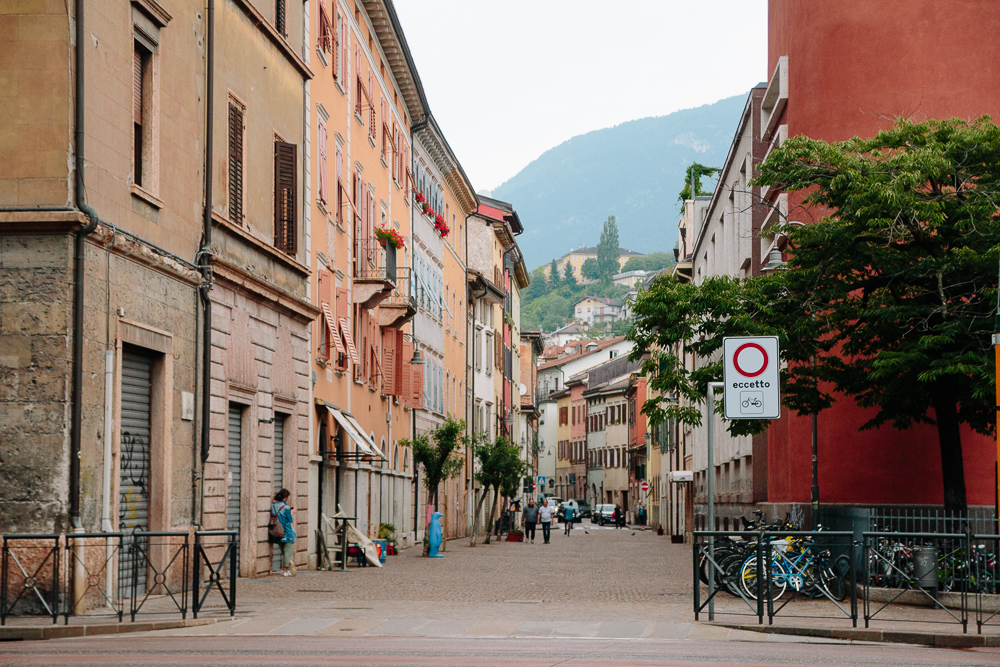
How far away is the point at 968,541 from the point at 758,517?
28.1 ft

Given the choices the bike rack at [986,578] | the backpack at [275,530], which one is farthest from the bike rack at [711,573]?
the backpack at [275,530]

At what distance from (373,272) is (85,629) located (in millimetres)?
23639

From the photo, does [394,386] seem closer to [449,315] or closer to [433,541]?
[433,541]

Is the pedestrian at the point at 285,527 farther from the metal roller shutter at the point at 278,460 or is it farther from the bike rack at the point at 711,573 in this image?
the bike rack at the point at 711,573

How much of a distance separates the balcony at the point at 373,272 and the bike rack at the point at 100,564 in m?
20.7

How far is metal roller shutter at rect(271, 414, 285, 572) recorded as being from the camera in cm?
2608

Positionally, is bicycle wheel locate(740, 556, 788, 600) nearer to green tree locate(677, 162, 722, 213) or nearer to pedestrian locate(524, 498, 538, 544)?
green tree locate(677, 162, 722, 213)

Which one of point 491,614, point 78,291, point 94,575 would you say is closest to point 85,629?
point 94,575

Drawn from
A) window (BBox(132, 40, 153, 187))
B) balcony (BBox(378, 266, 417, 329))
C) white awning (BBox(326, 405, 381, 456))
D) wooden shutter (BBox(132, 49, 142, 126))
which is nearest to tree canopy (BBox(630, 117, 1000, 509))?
window (BBox(132, 40, 153, 187))

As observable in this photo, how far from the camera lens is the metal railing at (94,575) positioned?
14.7 metres

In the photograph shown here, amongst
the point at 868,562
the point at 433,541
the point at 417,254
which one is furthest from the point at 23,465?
the point at 417,254

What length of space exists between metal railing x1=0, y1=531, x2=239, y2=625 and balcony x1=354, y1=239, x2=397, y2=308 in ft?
66.9

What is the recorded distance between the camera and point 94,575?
48.8 ft

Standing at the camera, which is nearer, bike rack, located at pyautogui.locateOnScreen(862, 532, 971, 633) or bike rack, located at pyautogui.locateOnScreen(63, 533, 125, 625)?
bike rack, located at pyautogui.locateOnScreen(63, 533, 125, 625)
